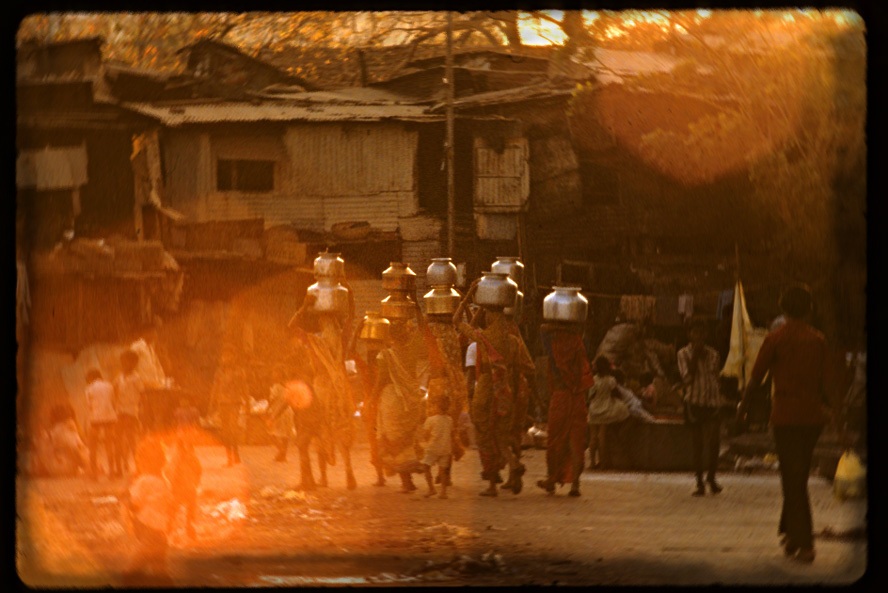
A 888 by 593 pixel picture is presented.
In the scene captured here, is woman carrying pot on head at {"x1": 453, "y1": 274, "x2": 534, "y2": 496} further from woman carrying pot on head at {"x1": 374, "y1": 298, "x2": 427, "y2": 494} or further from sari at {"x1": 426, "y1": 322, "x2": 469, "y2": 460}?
woman carrying pot on head at {"x1": 374, "y1": 298, "x2": 427, "y2": 494}

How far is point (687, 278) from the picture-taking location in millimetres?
5102

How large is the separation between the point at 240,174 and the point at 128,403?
1.12m

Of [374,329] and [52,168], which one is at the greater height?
[52,168]

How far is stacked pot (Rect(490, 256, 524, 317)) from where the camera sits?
512 cm

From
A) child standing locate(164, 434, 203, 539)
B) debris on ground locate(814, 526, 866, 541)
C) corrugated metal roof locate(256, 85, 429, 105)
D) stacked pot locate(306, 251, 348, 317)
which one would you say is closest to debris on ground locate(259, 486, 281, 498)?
child standing locate(164, 434, 203, 539)

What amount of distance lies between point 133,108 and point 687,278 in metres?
2.53

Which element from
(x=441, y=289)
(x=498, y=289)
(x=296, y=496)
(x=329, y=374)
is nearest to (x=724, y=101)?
(x=498, y=289)

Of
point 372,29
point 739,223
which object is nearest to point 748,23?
point 739,223

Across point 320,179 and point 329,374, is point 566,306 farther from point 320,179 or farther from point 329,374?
point 320,179

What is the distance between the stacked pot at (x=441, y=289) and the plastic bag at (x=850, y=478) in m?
1.82

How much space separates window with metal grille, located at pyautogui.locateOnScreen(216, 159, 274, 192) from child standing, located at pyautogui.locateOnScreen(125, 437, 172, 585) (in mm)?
1319

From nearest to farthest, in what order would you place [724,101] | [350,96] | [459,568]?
1. [459,568]
2. [724,101]
3. [350,96]

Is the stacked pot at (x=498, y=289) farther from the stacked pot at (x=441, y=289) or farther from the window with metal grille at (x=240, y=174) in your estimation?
the window with metal grille at (x=240, y=174)

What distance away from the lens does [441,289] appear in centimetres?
514
